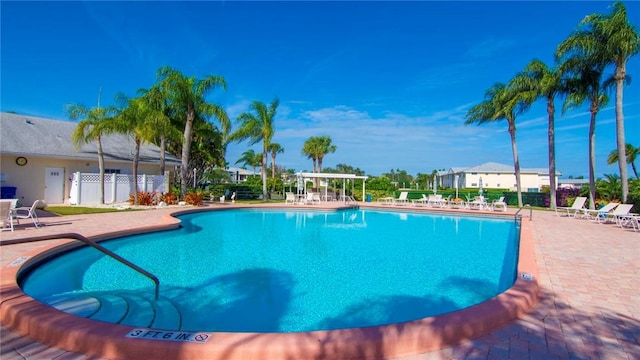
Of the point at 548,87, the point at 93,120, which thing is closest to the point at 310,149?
the point at 548,87

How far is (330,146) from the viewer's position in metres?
44.9

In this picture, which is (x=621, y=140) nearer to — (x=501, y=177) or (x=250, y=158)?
(x=501, y=177)

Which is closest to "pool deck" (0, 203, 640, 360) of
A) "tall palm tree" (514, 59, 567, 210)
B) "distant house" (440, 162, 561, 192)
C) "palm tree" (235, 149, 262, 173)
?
"tall palm tree" (514, 59, 567, 210)

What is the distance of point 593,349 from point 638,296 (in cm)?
238

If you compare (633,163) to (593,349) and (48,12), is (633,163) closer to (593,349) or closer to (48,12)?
(593,349)

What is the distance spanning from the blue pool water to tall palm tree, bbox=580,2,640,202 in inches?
397

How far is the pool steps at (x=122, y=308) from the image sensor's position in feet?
13.5

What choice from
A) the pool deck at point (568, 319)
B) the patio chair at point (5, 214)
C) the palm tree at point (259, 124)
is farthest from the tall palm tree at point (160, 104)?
the pool deck at point (568, 319)

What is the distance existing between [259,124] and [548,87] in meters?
19.5

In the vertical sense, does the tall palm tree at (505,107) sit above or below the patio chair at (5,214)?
above

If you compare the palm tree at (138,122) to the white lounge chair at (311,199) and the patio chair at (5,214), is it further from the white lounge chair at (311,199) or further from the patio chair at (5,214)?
the white lounge chair at (311,199)

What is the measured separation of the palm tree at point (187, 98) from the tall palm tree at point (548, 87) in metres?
20.1

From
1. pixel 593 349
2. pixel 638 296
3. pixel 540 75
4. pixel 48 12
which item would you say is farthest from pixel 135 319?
pixel 540 75

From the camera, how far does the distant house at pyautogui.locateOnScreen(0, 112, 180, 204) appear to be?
16031 millimetres
